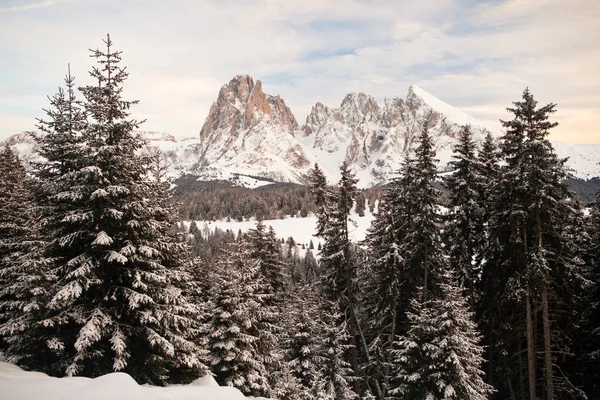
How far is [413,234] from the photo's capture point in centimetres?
2205

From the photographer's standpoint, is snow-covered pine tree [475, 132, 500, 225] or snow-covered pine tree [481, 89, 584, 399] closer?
snow-covered pine tree [481, 89, 584, 399]

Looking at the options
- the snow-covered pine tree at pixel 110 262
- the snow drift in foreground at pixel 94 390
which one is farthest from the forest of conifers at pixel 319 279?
the snow drift in foreground at pixel 94 390

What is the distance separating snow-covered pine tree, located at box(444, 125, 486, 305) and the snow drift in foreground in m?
16.7

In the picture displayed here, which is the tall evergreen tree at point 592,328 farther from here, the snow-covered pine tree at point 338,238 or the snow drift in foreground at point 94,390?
the snow drift in foreground at point 94,390

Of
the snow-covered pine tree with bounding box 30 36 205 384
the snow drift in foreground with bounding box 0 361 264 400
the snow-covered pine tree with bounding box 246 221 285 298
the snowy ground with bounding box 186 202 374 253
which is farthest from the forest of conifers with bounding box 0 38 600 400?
the snowy ground with bounding box 186 202 374 253

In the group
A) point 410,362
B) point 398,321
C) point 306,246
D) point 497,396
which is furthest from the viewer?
point 306,246

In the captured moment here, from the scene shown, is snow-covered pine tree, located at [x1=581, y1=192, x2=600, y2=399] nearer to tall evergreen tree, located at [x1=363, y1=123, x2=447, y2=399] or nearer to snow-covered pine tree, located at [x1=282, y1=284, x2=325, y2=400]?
tall evergreen tree, located at [x1=363, y1=123, x2=447, y2=399]

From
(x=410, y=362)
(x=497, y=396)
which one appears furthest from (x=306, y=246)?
(x=410, y=362)

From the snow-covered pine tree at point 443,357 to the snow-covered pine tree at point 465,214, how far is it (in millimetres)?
5899

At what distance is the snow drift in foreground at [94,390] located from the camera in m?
7.78

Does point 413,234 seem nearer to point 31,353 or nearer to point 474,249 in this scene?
point 474,249

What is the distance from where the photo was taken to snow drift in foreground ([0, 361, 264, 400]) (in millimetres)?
7781

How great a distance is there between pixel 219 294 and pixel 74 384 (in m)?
9.81

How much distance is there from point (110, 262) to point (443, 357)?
13204mm
